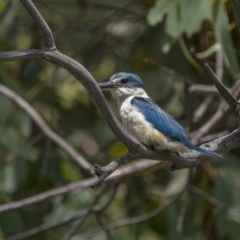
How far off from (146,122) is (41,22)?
0.74 metres

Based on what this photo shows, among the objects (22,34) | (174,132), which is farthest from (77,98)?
(174,132)

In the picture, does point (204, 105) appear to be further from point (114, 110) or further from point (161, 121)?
point (161, 121)

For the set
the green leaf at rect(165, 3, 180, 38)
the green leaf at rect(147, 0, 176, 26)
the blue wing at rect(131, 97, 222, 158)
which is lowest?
the blue wing at rect(131, 97, 222, 158)

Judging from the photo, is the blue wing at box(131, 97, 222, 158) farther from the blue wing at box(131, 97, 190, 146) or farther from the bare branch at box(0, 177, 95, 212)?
the bare branch at box(0, 177, 95, 212)

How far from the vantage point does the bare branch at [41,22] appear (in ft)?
6.08

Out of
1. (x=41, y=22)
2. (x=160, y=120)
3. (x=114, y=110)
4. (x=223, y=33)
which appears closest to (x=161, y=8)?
(x=223, y=33)

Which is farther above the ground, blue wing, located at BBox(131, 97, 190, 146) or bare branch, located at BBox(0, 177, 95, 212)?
blue wing, located at BBox(131, 97, 190, 146)

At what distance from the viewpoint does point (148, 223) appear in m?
3.74

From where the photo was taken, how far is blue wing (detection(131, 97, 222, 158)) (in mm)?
2461

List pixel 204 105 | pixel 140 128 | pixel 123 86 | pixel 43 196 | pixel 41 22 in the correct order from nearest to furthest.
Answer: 1. pixel 41 22
2. pixel 140 128
3. pixel 123 86
4. pixel 43 196
5. pixel 204 105

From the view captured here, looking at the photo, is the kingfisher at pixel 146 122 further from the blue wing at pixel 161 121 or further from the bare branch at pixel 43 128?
the bare branch at pixel 43 128

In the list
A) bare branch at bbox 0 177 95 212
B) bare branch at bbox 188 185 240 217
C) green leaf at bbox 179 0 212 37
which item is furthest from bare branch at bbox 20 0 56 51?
bare branch at bbox 188 185 240 217

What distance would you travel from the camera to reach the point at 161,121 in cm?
257

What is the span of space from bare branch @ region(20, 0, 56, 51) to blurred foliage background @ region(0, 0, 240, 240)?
1125 mm
